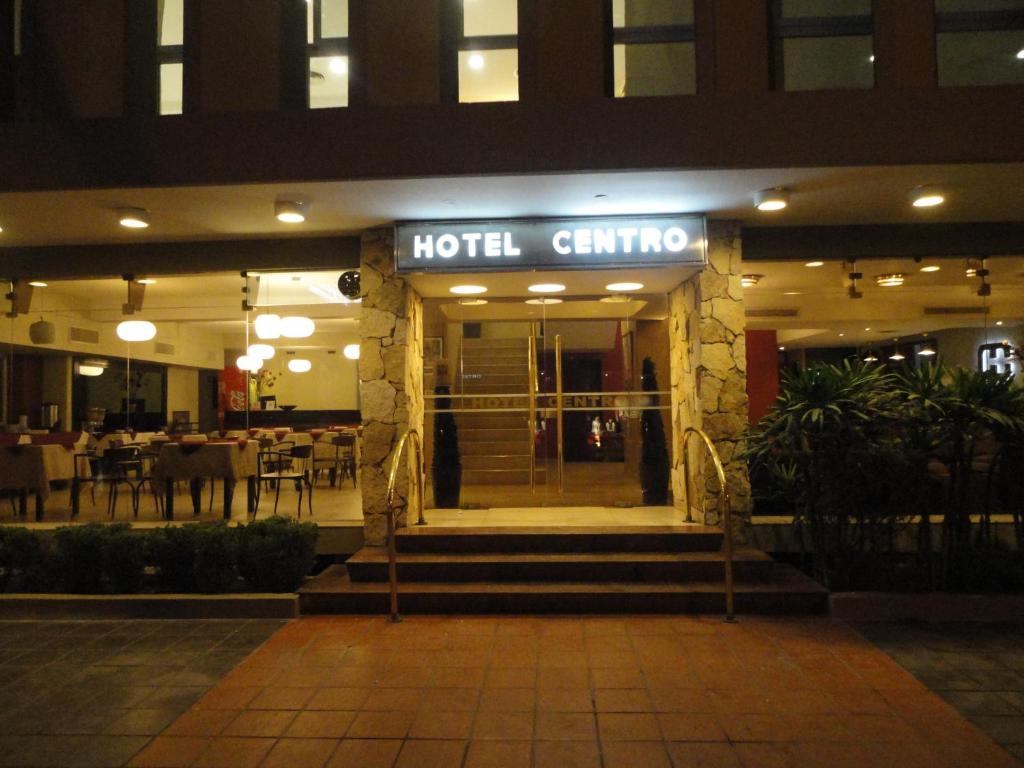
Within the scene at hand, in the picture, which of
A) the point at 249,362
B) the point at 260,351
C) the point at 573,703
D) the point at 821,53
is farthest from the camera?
the point at 260,351

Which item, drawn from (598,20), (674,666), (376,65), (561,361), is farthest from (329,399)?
(674,666)

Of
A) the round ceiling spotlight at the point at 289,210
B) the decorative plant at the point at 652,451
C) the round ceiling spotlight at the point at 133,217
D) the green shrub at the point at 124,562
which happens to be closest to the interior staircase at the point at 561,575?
the green shrub at the point at 124,562

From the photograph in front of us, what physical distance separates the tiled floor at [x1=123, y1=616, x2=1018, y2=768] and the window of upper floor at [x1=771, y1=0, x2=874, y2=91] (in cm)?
510

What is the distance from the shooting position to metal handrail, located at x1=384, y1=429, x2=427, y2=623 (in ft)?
18.6

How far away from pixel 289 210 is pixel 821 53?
5666mm

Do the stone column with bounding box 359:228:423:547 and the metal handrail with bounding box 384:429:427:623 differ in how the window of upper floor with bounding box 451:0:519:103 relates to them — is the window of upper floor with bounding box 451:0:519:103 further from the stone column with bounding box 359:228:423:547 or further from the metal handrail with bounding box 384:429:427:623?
the metal handrail with bounding box 384:429:427:623

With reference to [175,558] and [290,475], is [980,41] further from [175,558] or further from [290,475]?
[175,558]

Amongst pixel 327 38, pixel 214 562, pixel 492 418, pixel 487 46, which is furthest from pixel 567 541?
pixel 327 38

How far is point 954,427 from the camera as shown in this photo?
19.3 ft

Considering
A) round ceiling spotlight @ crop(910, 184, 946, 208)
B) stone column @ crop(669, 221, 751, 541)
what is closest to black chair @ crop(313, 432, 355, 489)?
stone column @ crop(669, 221, 751, 541)

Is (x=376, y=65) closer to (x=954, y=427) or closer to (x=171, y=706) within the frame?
(x=171, y=706)

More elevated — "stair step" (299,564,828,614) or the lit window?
the lit window

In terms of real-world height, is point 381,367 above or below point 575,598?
above

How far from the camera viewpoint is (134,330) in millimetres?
8852
